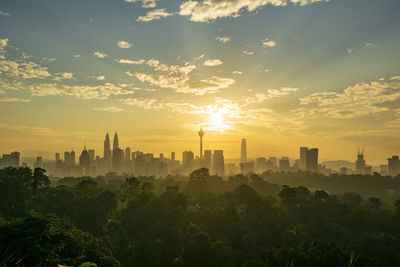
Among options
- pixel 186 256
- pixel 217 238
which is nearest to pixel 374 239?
pixel 217 238

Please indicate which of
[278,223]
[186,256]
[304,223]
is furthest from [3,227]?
[304,223]

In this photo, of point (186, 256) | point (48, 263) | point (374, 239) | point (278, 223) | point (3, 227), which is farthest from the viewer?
point (278, 223)

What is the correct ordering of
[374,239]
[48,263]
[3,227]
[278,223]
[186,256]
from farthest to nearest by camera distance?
[278,223] < [374,239] < [186,256] < [3,227] < [48,263]

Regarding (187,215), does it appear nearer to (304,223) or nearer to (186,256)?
(186,256)

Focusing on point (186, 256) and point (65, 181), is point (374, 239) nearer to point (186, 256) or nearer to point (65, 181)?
point (186, 256)

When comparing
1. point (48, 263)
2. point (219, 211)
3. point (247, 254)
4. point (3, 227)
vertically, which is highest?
point (3, 227)

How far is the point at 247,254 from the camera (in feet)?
198

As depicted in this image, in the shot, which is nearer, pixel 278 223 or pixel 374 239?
pixel 374 239

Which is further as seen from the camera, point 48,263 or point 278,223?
point 278,223

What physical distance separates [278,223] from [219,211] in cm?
1610

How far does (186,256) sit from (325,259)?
3218cm

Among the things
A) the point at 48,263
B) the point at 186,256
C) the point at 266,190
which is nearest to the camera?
the point at 48,263

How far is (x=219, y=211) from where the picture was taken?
80.4m

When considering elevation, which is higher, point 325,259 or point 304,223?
point 325,259
